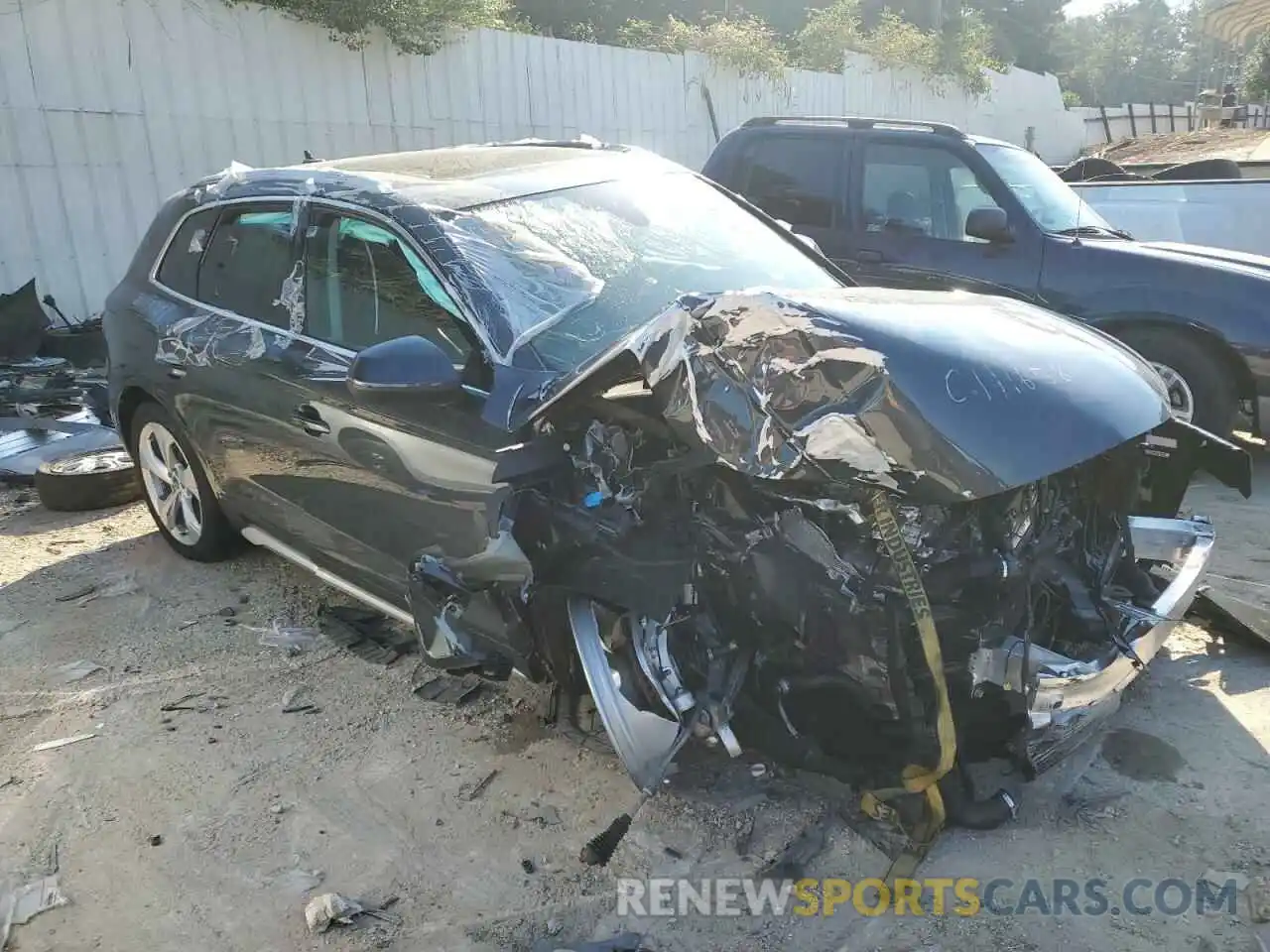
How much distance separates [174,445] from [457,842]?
111 inches

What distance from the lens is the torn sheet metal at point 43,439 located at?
6516 millimetres

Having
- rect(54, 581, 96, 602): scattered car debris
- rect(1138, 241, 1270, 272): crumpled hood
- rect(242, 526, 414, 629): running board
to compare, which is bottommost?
rect(54, 581, 96, 602): scattered car debris

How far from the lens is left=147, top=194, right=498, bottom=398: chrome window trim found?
3207 mm

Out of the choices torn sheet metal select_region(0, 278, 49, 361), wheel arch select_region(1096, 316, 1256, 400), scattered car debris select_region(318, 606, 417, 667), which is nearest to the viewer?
scattered car debris select_region(318, 606, 417, 667)

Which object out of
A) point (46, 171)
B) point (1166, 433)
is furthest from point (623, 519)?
point (46, 171)

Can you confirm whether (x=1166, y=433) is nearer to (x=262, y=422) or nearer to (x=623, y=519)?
(x=623, y=519)

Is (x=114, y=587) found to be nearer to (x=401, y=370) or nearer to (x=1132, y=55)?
(x=401, y=370)

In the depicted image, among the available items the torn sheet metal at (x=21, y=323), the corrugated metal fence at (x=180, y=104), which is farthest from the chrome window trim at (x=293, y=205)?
the corrugated metal fence at (x=180, y=104)

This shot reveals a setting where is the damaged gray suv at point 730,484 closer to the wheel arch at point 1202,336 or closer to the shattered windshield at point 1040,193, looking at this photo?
the wheel arch at point 1202,336

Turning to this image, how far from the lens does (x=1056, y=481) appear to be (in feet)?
9.50

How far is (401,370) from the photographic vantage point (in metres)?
2.88

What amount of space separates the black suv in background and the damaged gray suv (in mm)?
2470

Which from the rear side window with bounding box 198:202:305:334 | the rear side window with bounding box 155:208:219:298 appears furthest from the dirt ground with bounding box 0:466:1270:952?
the rear side window with bounding box 155:208:219:298

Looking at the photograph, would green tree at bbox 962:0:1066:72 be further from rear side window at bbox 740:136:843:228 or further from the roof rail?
rear side window at bbox 740:136:843:228
